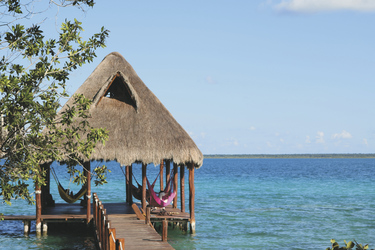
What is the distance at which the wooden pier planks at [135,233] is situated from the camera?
9.15 meters

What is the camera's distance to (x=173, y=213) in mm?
13703

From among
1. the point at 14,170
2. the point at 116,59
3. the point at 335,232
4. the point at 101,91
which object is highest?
the point at 116,59

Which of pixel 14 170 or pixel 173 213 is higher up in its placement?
pixel 14 170

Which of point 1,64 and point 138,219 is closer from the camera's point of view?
point 1,64

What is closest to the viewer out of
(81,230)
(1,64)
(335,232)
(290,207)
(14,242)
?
(1,64)

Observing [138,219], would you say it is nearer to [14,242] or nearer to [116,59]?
[14,242]

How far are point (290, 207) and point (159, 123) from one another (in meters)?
12.4

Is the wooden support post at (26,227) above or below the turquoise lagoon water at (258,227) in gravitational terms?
above

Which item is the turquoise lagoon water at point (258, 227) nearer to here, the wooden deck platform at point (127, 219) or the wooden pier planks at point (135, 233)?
the wooden deck platform at point (127, 219)

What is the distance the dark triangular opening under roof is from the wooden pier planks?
2.98 metres

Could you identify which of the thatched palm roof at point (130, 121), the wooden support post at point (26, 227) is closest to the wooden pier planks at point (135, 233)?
the thatched palm roof at point (130, 121)

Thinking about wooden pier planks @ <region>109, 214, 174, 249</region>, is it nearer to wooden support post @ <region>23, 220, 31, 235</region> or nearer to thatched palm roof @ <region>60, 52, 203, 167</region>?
thatched palm roof @ <region>60, 52, 203, 167</region>

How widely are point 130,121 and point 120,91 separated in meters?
1.24

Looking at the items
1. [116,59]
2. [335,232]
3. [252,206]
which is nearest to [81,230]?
[116,59]
